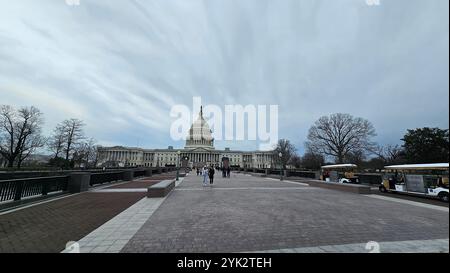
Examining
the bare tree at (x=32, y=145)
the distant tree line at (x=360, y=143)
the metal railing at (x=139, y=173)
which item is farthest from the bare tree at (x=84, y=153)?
the distant tree line at (x=360, y=143)

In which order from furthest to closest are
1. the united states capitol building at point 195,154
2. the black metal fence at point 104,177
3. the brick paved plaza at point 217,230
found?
the united states capitol building at point 195,154
the black metal fence at point 104,177
the brick paved plaza at point 217,230

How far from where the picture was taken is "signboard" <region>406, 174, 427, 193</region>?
13.3m

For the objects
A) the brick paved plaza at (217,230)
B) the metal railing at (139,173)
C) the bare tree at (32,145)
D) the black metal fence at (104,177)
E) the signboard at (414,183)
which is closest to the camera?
the brick paved plaza at (217,230)

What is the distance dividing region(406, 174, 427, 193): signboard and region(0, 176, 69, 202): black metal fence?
2121 centimetres

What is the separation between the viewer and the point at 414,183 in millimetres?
13828

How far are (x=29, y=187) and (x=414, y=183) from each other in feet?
70.7

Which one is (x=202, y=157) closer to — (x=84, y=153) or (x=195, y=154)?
(x=195, y=154)

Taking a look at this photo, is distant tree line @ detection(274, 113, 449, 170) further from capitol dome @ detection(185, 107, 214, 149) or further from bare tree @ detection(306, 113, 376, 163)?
capitol dome @ detection(185, 107, 214, 149)

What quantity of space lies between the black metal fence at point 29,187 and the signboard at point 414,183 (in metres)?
21.2

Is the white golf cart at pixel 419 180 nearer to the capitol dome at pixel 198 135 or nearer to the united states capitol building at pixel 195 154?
the united states capitol building at pixel 195 154

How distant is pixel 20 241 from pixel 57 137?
184ft

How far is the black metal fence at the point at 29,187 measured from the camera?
8.51 metres

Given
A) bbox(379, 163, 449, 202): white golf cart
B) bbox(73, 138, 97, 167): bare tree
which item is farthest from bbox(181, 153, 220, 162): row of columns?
bbox(379, 163, 449, 202): white golf cart

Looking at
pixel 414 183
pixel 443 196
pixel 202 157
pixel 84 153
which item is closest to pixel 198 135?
pixel 202 157
